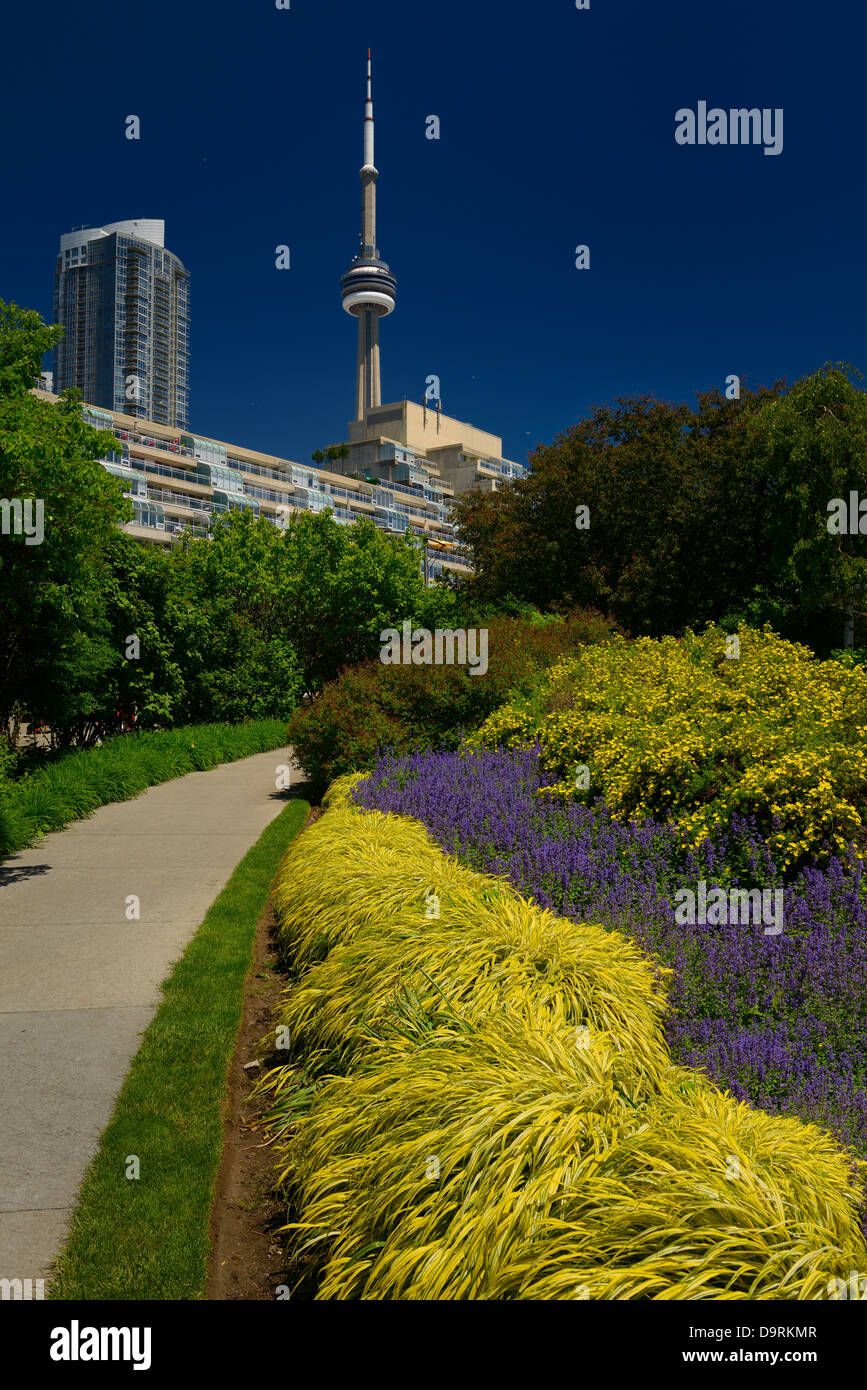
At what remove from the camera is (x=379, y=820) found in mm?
7555

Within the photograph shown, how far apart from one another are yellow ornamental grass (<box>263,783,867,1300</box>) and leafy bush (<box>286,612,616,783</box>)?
6.40 metres

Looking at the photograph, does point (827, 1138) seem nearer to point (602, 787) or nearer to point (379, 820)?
point (602, 787)

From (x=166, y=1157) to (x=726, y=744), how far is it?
4578 millimetres

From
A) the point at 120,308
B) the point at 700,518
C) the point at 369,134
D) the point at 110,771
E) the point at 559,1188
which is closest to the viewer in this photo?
the point at 559,1188

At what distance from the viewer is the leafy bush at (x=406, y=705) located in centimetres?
1110

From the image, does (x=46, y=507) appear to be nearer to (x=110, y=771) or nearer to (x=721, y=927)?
(x=110, y=771)

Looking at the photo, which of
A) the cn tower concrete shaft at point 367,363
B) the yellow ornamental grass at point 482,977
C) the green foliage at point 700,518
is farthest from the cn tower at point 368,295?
the yellow ornamental grass at point 482,977

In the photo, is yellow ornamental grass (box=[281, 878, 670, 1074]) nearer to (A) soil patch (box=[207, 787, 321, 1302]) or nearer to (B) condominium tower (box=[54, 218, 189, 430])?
(A) soil patch (box=[207, 787, 321, 1302])

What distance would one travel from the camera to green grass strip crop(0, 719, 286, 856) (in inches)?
389

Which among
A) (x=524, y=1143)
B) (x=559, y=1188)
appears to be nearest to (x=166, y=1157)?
(x=524, y=1143)

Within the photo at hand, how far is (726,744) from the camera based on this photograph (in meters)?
6.36

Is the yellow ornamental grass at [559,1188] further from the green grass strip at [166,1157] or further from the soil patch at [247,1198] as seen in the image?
the green grass strip at [166,1157]

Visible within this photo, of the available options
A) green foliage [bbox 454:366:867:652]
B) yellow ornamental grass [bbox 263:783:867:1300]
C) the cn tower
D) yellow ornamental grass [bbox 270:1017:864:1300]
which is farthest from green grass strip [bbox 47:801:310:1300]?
the cn tower
